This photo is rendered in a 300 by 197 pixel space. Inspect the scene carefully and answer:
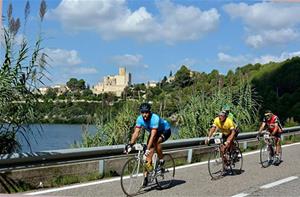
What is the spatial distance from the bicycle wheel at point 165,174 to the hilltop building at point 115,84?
15.5 ft

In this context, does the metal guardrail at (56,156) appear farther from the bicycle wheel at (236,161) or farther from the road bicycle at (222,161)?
the bicycle wheel at (236,161)

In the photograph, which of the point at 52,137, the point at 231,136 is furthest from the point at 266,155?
the point at 52,137

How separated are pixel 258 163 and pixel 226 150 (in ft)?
9.37

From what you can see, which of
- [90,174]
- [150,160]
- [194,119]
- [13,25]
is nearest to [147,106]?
[150,160]

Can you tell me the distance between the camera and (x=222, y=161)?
1131 centimetres

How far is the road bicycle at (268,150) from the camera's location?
13508 mm

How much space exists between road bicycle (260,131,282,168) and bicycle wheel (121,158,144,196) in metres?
5.56

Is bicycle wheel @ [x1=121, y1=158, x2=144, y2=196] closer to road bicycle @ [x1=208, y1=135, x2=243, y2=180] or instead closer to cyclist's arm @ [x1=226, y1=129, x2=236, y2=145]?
road bicycle @ [x1=208, y1=135, x2=243, y2=180]

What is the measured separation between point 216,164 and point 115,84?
16.1ft

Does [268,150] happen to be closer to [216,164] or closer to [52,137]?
[216,164]

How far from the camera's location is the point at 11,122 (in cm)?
893

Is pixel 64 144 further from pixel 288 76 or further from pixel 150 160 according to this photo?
pixel 288 76

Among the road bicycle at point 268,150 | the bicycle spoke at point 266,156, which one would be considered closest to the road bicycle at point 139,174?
the bicycle spoke at point 266,156

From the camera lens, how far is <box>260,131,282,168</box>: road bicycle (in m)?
13.5
